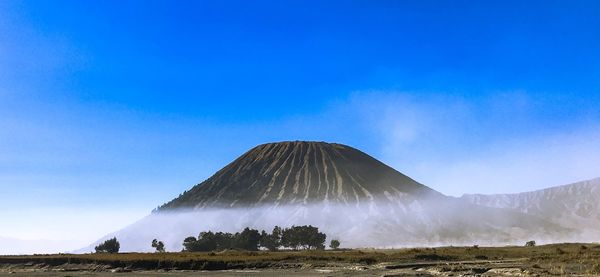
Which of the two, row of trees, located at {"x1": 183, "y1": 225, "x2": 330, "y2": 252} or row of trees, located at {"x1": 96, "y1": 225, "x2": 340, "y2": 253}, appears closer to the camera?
row of trees, located at {"x1": 183, "y1": 225, "x2": 330, "y2": 252}

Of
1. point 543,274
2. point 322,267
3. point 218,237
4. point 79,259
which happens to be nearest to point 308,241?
point 218,237

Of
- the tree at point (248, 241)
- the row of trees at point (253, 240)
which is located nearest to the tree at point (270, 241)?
the row of trees at point (253, 240)

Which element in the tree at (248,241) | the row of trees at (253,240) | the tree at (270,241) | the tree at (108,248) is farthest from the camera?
the tree at (108,248)

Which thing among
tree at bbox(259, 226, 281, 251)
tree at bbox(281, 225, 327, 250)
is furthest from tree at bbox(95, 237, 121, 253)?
tree at bbox(281, 225, 327, 250)

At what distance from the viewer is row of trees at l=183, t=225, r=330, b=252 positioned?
160 m

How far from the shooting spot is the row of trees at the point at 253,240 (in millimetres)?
159875

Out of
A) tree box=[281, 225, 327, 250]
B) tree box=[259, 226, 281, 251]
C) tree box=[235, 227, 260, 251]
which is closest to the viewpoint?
tree box=[235, 227, 260, 251]

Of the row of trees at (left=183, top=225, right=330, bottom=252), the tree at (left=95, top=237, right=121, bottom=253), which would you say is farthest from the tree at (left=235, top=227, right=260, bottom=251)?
the tree at (left=95, top=237, right=121, bottom=253)

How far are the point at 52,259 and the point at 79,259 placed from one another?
6781 mm

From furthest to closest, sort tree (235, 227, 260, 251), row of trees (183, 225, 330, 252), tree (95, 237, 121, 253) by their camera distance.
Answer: tree (95, 237, 121, 253), tree (235, 227, 260, 251), row of trees (183, 225, 330, 252)

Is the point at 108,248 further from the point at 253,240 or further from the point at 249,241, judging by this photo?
the point at 253,240

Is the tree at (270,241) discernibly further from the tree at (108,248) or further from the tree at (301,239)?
the tree at (108,248)

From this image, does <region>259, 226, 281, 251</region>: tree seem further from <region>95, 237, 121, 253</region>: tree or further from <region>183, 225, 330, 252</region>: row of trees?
<region>95, 237, 121, 253</region>: tree

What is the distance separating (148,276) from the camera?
6406 centimetres
